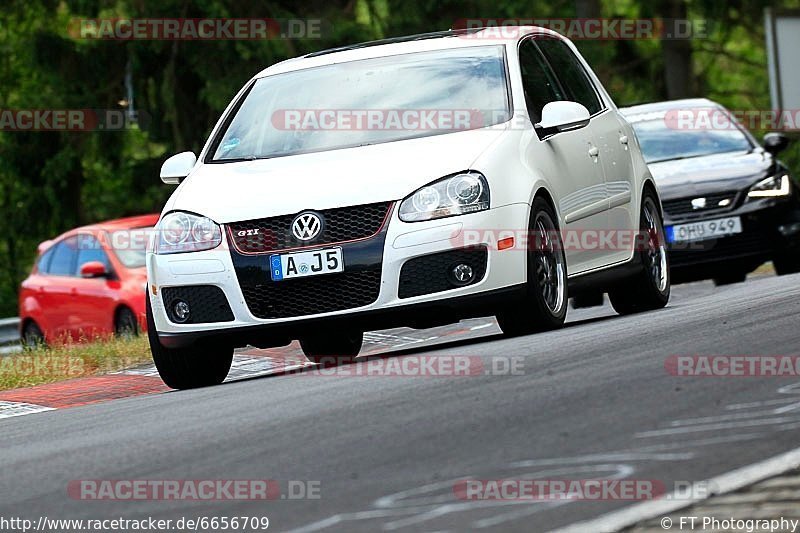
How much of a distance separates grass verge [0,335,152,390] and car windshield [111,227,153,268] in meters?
4.87

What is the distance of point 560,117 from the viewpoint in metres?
10.4

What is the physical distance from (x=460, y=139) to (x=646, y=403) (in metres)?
3.31

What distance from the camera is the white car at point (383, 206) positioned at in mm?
9398

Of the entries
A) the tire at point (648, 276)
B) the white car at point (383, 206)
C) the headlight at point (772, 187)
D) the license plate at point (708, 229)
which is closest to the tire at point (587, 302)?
the license plate at point (708, 229)

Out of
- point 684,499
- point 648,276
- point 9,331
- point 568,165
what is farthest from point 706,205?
point 684,499

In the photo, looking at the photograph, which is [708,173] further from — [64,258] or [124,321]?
[64,258]

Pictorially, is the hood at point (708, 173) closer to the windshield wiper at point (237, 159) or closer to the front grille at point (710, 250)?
the front grille at point (710, 250)

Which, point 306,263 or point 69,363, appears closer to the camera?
point 306,263

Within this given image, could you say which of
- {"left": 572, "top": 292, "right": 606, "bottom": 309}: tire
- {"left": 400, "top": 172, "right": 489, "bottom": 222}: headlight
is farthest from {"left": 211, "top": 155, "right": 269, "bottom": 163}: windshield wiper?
{"left": 572, "top": 292, "right": 606, "bottom": 309}: tire

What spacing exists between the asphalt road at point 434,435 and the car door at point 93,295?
31.4 feet

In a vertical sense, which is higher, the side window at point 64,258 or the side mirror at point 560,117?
the side mirror at point 560,117

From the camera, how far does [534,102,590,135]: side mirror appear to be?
10.3 metres

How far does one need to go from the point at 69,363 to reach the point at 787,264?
6.99 m

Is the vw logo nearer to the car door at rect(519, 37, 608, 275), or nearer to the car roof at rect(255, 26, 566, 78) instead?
the car door at rect(519, 37, 608, 275)
